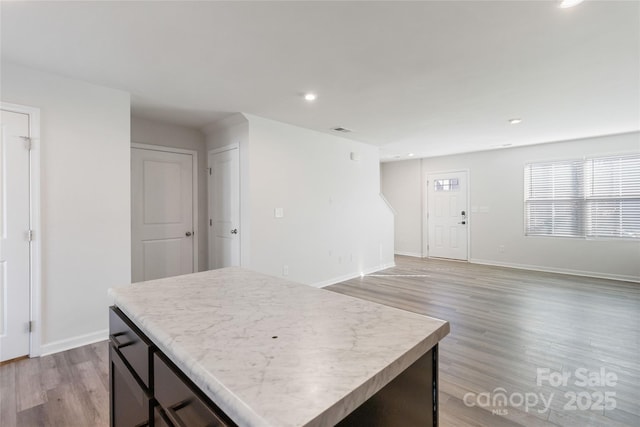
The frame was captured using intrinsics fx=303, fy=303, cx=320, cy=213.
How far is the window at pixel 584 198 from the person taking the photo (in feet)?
16.4

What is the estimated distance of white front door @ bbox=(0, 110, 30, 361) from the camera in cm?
246

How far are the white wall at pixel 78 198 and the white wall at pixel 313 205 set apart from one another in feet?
4.64

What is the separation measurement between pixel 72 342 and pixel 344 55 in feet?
11.3

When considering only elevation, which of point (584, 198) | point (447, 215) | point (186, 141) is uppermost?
point (186, 141)

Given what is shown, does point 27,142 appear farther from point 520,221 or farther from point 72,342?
point 520,221

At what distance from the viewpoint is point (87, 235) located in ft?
9.29

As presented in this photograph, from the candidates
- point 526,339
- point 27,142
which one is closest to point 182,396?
point 27,142

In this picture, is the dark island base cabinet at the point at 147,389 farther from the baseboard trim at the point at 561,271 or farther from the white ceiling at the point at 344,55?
the baseboard trim at the point at 561,271

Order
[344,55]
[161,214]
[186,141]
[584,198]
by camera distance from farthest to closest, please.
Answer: [584,198] → [186,141] → [161,214] → [344,55]

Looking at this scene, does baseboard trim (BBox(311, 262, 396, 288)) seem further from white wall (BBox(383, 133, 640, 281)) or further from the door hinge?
the door hinge

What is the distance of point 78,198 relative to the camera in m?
2.79

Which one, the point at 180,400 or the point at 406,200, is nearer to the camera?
the point at 180,400

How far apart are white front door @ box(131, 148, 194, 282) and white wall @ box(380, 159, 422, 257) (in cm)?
526

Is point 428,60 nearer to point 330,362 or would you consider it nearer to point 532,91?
point 532,91
